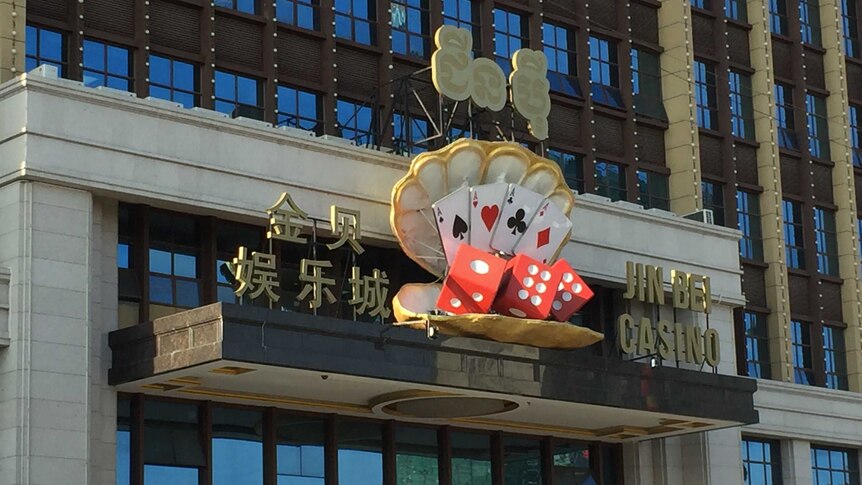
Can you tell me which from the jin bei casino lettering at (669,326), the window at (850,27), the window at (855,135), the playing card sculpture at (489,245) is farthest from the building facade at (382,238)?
the playing card sculpture at (489,245)

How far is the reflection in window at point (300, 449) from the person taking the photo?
41.4 meters

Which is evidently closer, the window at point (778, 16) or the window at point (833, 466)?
the window at point (833, 466)

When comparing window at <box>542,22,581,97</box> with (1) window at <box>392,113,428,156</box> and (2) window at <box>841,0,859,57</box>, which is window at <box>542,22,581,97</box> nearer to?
(1) window at <box>392,113,428,156</box>

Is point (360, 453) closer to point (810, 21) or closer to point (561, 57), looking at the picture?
point (561, 57)

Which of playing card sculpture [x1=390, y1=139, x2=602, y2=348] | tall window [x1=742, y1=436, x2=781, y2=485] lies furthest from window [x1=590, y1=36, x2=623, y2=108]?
playing card sculpture [x1=390, y1=139, x2=602, y2=348]

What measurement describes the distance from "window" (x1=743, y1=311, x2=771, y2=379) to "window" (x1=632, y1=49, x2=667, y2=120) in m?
7.15

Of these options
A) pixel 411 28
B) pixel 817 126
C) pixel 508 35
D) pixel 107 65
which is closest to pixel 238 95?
pixel 107 65

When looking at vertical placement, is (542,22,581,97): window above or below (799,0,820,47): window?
below

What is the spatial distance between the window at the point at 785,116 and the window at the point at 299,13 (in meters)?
19.4

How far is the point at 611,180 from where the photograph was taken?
56.5 m

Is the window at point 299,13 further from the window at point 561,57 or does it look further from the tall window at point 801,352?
the tall window at point 801,352

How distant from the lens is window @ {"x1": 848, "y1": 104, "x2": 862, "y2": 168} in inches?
2544

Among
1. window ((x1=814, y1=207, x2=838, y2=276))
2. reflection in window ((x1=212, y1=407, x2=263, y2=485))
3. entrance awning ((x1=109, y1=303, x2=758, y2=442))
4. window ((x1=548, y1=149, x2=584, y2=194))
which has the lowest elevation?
reflection in window ((x1=212, y1=407, x2=263, y2=485))

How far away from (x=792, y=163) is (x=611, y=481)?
1811cm
